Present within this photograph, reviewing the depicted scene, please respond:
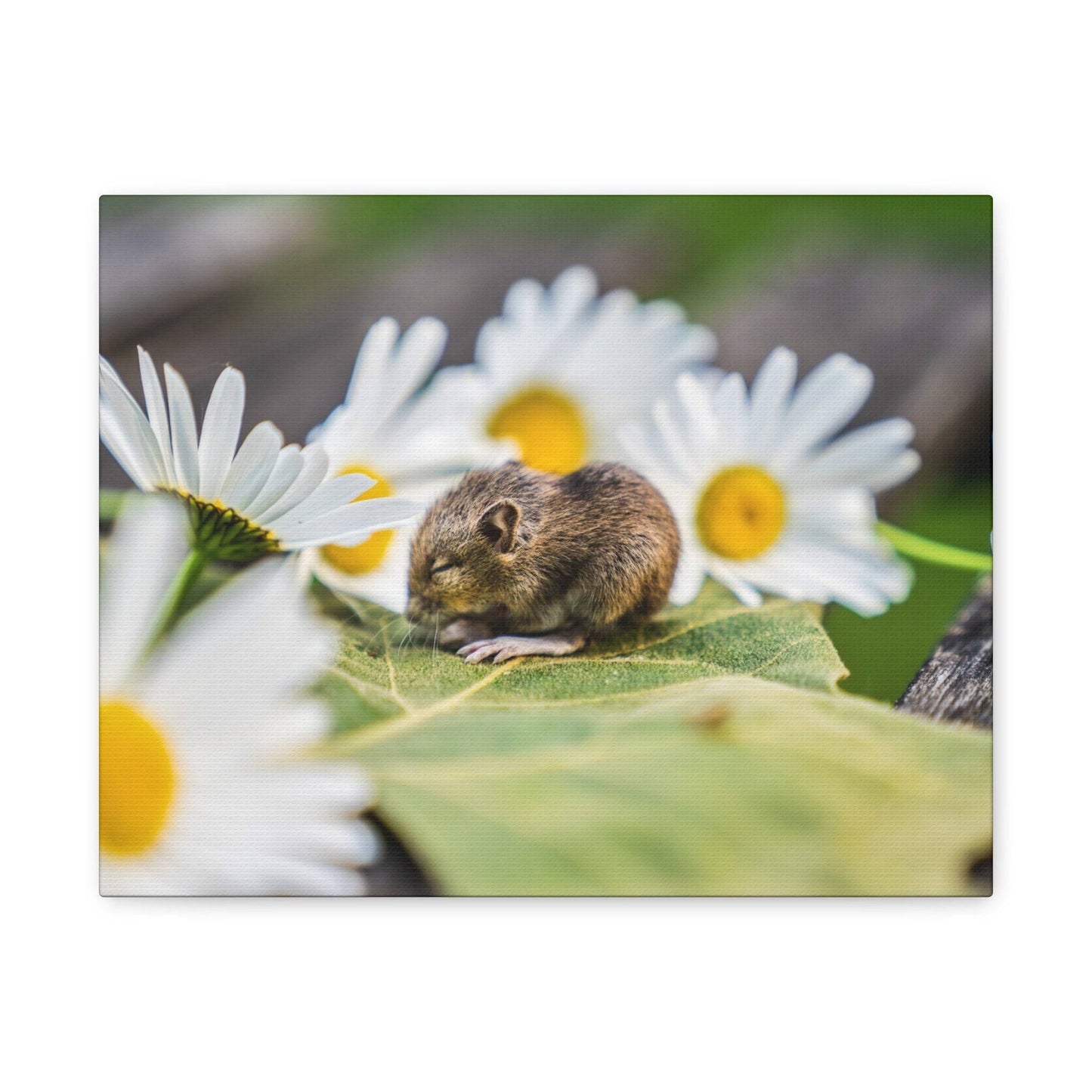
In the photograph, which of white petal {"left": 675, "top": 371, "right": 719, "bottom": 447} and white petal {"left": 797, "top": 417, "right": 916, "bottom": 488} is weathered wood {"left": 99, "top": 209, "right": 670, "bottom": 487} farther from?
white petal {"left": 797, "top": 417, "right": 916, "bottom": 488}

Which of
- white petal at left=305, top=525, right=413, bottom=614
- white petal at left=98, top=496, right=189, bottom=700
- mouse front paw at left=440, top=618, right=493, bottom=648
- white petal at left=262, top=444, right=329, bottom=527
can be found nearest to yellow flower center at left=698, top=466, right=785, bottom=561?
mouse front paw at left=440, top=618, right=493, bottom=648

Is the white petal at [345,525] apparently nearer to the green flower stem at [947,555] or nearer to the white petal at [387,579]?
the white petal at [387,579]

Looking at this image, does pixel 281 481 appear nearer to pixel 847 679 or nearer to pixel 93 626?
pixel 93 626

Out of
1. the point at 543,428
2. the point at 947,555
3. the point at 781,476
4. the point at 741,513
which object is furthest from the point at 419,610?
the point at 947,555

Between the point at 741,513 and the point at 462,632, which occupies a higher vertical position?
the point at 741,513

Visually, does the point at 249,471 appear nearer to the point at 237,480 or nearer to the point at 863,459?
the point at 237,480
